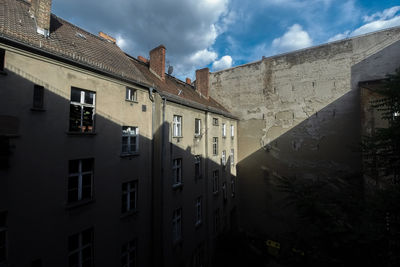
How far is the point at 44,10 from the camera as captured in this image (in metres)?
5.75

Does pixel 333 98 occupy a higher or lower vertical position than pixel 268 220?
higher

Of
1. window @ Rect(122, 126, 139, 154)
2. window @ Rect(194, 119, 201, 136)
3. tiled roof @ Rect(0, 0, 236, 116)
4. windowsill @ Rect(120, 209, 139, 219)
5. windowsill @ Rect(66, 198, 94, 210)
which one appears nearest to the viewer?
tiled roof @ Rect(0, 0, 236, 116)

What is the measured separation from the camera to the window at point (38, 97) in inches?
193

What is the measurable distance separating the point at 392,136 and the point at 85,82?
8801 mm

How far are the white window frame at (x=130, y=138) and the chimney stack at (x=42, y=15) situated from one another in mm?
3959

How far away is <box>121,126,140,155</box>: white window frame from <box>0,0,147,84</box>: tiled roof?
6.70ft

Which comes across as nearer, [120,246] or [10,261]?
[10,261]

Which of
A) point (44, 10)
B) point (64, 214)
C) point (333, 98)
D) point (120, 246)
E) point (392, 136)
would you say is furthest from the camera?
point (333, 98)

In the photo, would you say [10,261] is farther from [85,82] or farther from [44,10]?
[44,10]

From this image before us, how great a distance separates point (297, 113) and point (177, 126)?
9238mm

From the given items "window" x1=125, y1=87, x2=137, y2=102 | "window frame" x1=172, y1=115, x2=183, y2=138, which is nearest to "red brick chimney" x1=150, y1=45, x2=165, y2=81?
"window frame" x1=172, y1=115, x2=183, y2=138

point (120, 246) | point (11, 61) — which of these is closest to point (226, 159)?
point (120, 246)

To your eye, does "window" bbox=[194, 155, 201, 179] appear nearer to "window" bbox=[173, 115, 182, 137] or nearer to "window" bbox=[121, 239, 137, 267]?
"window" bbox=[173, 115, 182, 137]

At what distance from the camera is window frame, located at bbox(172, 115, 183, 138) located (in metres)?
9.07
